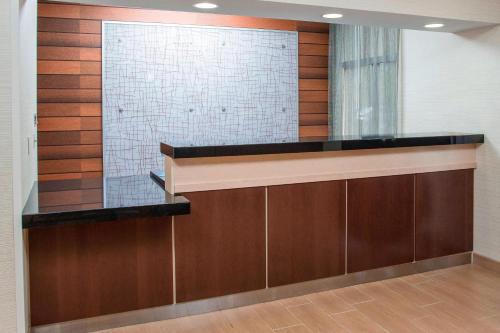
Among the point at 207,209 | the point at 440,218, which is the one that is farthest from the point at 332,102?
the point at 207,209

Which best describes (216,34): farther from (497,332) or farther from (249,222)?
(497,332)

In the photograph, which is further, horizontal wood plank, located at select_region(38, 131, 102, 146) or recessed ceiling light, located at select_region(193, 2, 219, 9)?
horizontal wood plank, located at select_region(38, 131, 102, 146)

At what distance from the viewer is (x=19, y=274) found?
7.37 feet

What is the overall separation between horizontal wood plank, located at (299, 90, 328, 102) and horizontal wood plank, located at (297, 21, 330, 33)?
0.70 metres

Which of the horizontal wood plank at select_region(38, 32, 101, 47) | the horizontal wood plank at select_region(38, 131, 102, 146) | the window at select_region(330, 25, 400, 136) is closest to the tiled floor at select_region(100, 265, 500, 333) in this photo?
the window at select_region(330, 25, 400, 136)

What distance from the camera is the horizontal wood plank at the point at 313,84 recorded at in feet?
18.7

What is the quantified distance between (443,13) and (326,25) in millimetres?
2443

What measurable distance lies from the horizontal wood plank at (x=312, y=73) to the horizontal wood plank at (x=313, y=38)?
0.30 metres

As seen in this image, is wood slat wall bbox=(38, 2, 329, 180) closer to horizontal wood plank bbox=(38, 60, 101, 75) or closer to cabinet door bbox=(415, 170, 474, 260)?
horizontal wood plank bbox=(38, 60, 101, 75)

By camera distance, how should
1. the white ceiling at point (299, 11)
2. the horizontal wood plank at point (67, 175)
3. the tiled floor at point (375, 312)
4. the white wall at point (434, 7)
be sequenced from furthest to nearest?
the horizontal wood plank at point (67, 175), the white wall at point (434, 7), the white ceiling at point (299, 11), the tiled floor at point (375, 312)

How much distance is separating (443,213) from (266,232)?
5.04 feet

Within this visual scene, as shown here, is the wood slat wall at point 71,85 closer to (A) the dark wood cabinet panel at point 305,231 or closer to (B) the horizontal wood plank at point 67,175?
(B) the horizontal wood plank at point 67,175

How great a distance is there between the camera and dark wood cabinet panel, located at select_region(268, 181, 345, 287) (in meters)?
3.24

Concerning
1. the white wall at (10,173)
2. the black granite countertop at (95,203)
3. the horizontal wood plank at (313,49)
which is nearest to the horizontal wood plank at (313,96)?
the horizontal wood plank at (313,49)
